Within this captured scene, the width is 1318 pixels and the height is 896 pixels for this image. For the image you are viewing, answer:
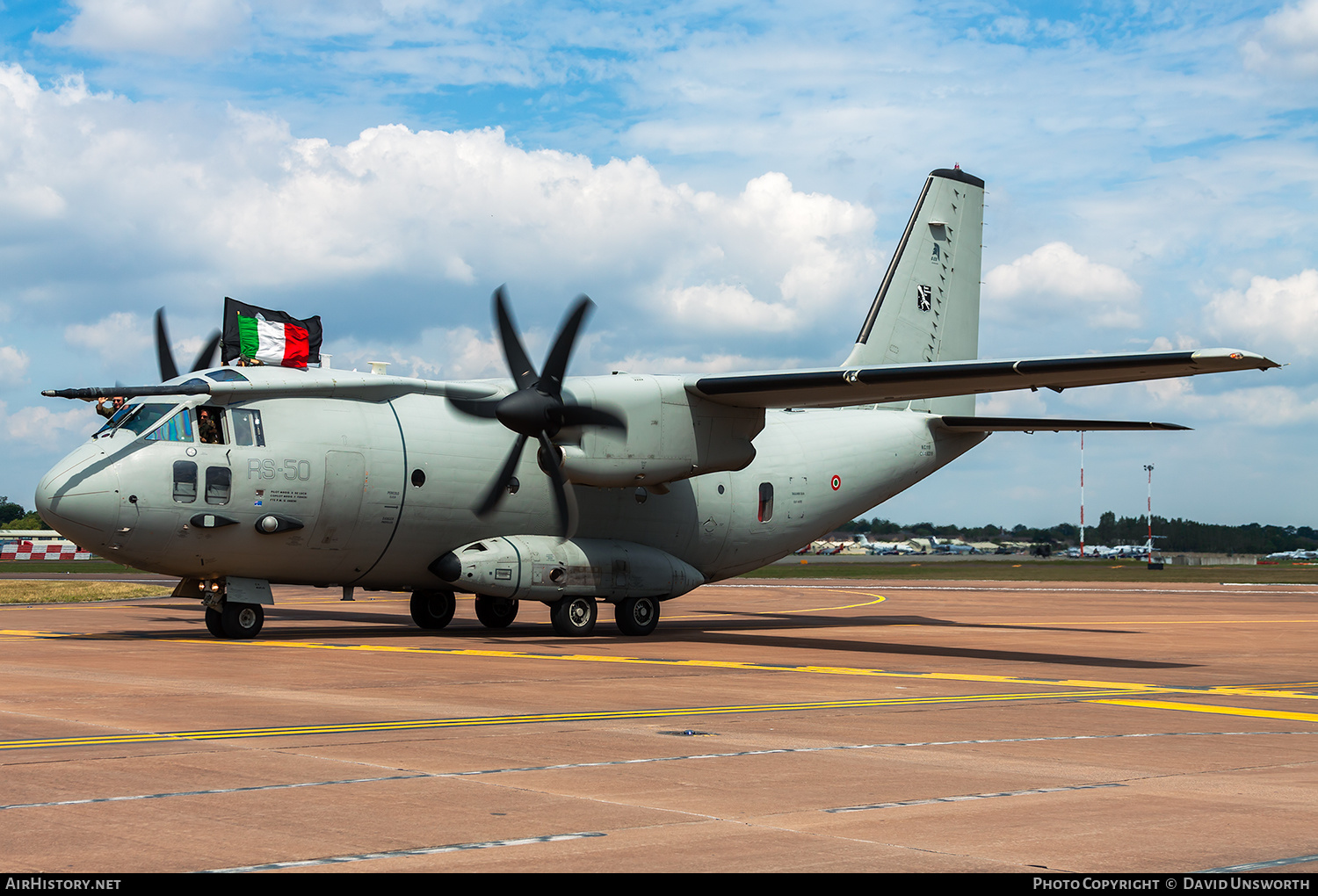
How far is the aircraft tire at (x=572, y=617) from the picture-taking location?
24.5 meters

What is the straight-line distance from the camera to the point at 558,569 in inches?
945

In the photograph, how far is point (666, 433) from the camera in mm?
23266

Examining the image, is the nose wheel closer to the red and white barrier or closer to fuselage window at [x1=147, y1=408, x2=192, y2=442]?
fuselage window at [x1=147, y1=408, x2=192, y2=442]

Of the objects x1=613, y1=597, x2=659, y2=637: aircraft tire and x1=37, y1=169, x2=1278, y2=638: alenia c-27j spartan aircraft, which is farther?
x1=613, y1=597, x2=659, y2=637: aircraft tire

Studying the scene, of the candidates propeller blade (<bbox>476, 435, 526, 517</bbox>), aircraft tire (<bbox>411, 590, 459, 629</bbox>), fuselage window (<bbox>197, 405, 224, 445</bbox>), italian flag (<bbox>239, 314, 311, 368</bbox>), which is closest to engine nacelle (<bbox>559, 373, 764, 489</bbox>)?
propeller blade (<bbox>476, 435, 526, 517</bbox>)

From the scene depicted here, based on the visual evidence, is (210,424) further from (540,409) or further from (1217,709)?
(1217,709)

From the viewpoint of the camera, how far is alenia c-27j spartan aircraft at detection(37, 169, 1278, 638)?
68.3ft

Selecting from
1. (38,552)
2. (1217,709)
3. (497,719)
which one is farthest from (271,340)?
(38,552)

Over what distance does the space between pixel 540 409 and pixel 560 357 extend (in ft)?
3.53

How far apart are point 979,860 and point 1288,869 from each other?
60.0 inches

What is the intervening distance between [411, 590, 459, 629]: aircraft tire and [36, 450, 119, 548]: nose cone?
745cm

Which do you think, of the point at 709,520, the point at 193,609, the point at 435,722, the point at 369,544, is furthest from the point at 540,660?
the point at 193,609

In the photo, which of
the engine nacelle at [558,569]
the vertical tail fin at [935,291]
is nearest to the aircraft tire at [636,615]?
the engine nacelle at [558,569]

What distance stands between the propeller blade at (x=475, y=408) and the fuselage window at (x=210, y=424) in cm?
424
